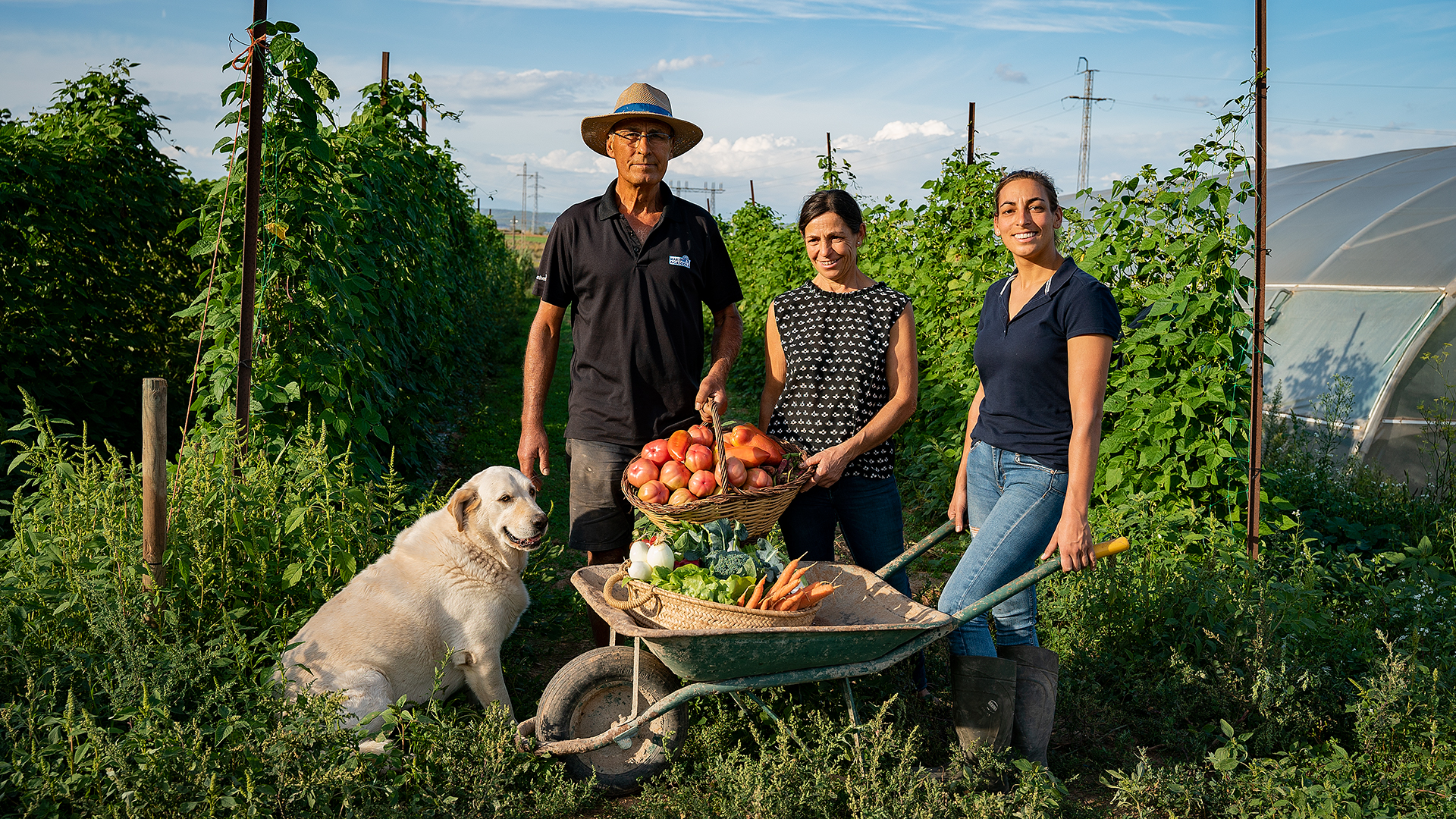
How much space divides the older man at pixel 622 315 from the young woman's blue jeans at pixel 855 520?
1.97 feet

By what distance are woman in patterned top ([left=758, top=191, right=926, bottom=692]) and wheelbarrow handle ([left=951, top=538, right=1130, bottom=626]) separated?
701 mm

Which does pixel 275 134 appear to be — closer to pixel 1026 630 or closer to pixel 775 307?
pixel 775 307

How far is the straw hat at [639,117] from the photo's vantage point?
135 inches

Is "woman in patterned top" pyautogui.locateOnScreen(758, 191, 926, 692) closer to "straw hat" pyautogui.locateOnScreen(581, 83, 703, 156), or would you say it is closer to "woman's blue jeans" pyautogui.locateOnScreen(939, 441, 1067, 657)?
"woman's blue jeans" pyautogui.locateOnScreen(939, 441, 1067, 657)

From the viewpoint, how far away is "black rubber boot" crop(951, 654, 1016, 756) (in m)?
2.94

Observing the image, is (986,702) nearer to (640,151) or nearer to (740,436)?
(740,436)

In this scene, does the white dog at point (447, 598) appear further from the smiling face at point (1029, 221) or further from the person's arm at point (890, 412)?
the smiling face at point (1029, 221)

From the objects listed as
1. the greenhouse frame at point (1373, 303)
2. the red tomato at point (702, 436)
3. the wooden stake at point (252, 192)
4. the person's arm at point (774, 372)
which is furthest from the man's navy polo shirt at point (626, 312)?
the greenhouse frame at point (1373, 303)

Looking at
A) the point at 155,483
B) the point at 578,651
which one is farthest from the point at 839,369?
the point at 155,483

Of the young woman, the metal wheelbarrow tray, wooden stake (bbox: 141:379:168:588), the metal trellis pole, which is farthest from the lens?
the metal trellis pole

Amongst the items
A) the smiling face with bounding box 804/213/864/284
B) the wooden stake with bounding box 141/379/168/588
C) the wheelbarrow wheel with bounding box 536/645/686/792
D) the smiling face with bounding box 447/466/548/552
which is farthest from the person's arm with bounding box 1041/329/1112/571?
the wooden stake with bounding box 141/379/168/588

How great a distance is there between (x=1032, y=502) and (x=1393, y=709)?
1.74 meters

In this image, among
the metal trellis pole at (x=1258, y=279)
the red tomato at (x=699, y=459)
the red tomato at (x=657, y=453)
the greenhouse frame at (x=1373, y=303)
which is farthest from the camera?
the greenhouse frame at (x=1373, y=303)

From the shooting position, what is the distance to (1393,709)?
10.8 feet
